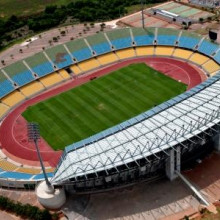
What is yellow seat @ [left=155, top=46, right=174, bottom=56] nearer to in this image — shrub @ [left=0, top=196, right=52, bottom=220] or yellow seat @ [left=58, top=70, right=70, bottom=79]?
yellow seat @ [left=58, top=70, right=70, bottom=79]

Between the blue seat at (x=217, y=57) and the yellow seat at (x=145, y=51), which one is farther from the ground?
the blue seat at (x=217, y=57)

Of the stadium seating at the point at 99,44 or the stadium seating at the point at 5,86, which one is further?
the stadium seating at the point at 99,44

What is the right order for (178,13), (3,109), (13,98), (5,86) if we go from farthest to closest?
1. (178,13)
2. (5,86)
3. (13,98)
4. (3,109)

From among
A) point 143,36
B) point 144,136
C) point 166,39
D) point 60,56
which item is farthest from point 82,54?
point 144,136

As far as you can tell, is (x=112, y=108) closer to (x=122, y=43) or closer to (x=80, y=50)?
(x=80, y=50)

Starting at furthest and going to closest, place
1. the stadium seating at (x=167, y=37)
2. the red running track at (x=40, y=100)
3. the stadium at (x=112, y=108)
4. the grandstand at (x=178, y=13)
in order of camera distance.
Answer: the grandstand at (x=178, y=13)
the stadium seating at (x=167, y=37)
the red running track at (x=40, y=100)
the stadium at (x=112, y=108)

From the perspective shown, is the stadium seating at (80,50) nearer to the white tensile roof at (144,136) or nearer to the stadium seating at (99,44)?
the stadium seating at (99,44)

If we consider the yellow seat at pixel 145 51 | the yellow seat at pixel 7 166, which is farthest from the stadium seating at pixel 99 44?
the yellow seat at pixel 7 166

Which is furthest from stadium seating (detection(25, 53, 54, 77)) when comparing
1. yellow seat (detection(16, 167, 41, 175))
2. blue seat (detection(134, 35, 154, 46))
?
yellow seat (detection(16, 167, 41, 175))
